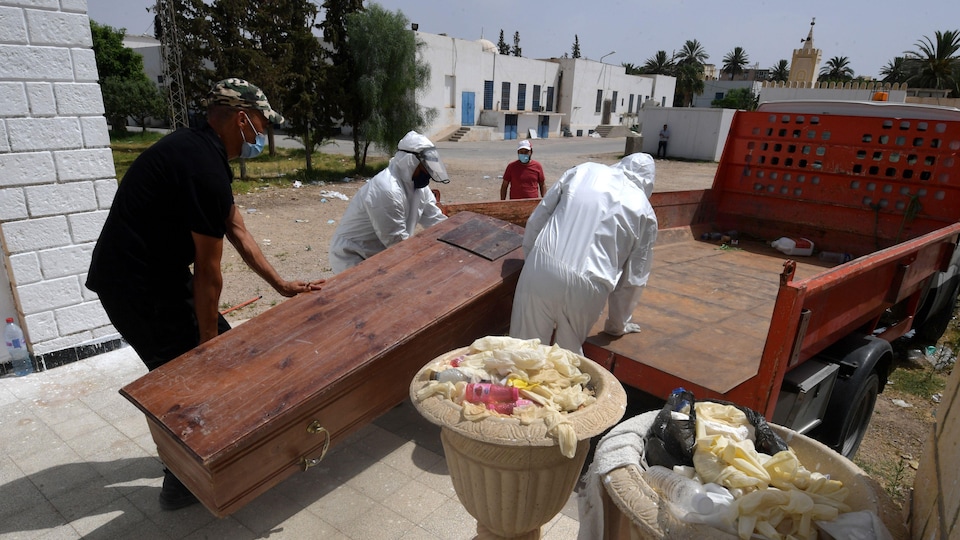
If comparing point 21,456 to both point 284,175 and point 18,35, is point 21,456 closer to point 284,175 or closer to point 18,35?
point 18,35

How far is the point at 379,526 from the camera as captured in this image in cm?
272

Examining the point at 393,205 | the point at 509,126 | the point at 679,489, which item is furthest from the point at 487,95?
the point at 679,489

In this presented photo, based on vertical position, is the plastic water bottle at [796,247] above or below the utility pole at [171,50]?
below

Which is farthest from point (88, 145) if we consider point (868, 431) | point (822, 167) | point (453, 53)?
point (453, 53)

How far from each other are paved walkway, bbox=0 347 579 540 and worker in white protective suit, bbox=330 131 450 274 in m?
1.28

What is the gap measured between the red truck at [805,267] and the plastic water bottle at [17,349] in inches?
124

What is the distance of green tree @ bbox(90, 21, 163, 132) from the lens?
28.8 metres

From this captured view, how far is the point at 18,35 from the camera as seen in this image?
3.58m

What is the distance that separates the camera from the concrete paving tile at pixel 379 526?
265cm

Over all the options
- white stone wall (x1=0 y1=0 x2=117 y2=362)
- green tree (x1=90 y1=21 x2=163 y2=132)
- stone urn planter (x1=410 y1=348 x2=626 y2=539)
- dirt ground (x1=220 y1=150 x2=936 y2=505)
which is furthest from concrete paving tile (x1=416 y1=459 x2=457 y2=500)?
green tree (x1=90 y1=21 x2=163 y2=132)

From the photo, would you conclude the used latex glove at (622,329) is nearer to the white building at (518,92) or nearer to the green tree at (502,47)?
the white building at (518,92)

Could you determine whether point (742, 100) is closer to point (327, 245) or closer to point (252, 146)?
point (327, 245)

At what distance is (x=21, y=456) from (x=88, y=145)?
6.95 feet

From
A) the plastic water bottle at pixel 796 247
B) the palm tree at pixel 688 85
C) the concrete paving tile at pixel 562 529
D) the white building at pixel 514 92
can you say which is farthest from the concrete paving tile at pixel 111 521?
the palm tree at pixel 688 85
